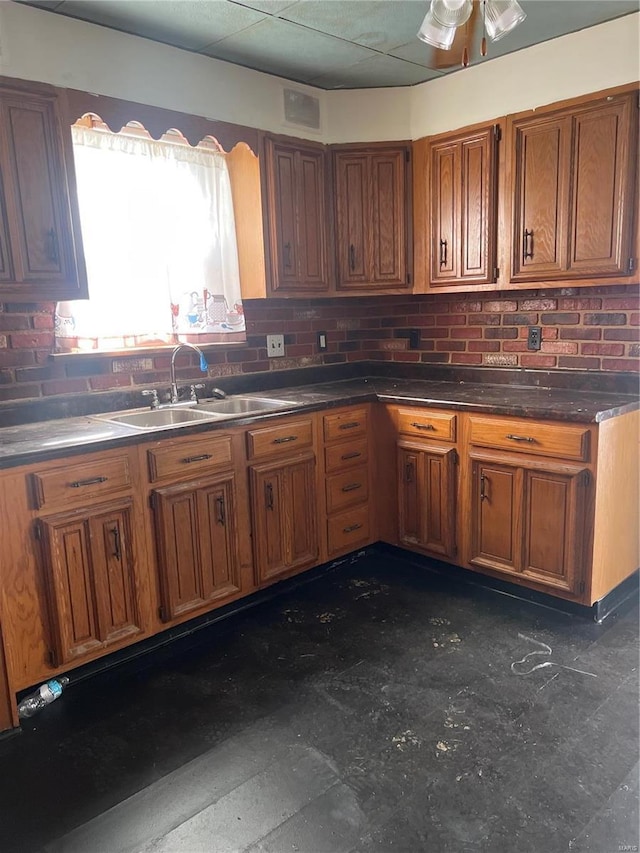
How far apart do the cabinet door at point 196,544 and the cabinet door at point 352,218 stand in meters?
1.38

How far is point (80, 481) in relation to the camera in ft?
6.89

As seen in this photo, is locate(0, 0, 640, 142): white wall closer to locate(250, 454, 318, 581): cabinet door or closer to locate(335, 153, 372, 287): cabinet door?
locate(335, 153, 372, 287): cabinet door

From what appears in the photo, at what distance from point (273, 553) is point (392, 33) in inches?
88.5

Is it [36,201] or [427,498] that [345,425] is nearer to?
[427,498]

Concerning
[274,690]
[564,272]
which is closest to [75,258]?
[274,690]

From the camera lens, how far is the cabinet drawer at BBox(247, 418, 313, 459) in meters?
2.62

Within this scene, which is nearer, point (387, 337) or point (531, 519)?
point (531, 519)

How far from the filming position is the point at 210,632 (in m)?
2.56

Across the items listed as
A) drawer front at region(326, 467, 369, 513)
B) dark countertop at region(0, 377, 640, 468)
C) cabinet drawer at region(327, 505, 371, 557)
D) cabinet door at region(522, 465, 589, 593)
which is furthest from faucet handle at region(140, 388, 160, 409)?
cabinet door at region(522, 465, 589, 593)

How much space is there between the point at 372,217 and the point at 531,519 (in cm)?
174

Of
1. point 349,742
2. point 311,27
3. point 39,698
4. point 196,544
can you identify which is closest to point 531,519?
point 349,742

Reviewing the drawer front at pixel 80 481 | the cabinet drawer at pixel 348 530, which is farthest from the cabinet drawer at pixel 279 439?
the drawer front at pixel 80 481

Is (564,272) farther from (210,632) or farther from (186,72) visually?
(210,632)

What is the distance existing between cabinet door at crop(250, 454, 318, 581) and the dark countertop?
265 mm
